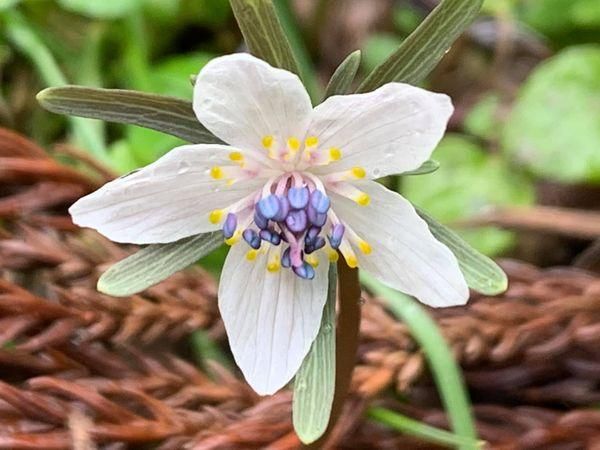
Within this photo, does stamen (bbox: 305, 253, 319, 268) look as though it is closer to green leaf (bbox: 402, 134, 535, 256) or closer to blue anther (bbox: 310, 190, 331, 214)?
blue anther (bbox: 310, 190, 331, 214)

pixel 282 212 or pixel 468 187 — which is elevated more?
pixel 468 187

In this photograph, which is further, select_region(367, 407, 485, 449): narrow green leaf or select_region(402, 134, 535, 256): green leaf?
select_region(402, 134, 535, 256): green leaf

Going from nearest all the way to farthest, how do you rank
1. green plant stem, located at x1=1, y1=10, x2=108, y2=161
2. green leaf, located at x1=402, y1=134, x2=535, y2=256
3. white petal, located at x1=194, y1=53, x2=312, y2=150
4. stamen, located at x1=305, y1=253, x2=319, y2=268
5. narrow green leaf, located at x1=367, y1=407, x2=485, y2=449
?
1. white petal, located at x1=194, y1=53, x2=312, y2=150
2. stamen, located at x1=305, y1=253, x2=319, y2=268
3. narrow green leaf, located at x1=367, y1=407, x2=485, y2=449
4. green plant stem, located at x1=1, y1=10, x2=108, y2=161
5. green leaf, located at x1=402, y1=134, x2=535, y2=256

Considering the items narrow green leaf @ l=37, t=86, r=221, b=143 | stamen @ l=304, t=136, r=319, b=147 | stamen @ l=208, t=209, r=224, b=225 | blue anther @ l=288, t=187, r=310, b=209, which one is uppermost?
narrow green leaf @ l=37, t=86, r=221, b=143

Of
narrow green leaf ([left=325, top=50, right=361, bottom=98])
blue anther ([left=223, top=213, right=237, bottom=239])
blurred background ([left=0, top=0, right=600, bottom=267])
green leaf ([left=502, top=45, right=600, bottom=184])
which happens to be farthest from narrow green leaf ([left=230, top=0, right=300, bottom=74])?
green leaf ([left=502, top=45, right=600, bottom=184])

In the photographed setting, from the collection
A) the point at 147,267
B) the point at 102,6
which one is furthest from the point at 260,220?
the point at 102,6

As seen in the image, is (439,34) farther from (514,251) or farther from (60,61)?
(60,61)

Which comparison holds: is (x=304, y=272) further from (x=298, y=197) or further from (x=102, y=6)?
(x=102, y=6)

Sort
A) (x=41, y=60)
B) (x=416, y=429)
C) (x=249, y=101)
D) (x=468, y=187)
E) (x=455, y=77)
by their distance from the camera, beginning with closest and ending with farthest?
(x=249, y=101) → (x=416, y=429) → (x=41, y=60) → (x=468, y=187) → (x=455, y=77)

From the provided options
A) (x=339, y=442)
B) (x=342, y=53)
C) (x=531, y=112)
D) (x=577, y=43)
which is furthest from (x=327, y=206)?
(x=577, y=43)

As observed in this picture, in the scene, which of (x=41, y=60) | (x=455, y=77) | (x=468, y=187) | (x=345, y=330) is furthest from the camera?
(x=455, y=77)
